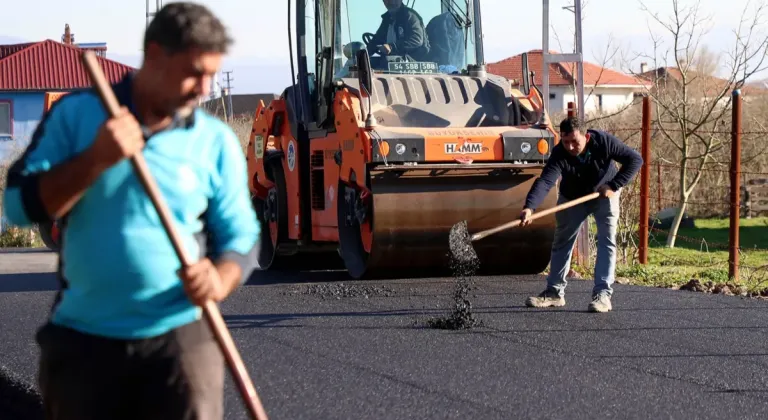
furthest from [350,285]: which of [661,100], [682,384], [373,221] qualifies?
[661,100]

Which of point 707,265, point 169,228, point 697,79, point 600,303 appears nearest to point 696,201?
point 697,79

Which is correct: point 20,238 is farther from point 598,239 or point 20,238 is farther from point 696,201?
point 598,239

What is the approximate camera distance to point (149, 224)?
9.54 ft

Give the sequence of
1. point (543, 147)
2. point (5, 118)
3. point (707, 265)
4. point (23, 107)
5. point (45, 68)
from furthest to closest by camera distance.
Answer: point (45, 68) < point (23, 107) < point (5, 118) < point (707, 265) < point (543, 147)

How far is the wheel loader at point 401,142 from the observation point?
10281 millimetres

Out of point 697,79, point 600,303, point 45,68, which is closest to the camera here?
point 600,303

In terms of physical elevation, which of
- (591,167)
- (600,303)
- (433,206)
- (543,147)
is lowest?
(600,303)

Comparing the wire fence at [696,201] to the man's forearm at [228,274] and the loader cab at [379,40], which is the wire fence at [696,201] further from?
the man's forearm at [228,274]

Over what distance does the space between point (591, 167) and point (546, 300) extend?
1082 mm

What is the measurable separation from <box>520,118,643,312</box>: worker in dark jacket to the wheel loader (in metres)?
1.25

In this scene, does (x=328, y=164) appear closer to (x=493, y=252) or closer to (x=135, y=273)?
(x=493, y=252)

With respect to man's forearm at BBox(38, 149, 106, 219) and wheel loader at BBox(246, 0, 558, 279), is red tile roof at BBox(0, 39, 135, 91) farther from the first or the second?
man's forearm at BBox(38, 149, 106, 219)

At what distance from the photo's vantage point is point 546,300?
9094mm

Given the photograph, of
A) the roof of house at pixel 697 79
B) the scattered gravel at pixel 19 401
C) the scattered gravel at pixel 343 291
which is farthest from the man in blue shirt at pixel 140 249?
the roof of house at pixel 697 79
